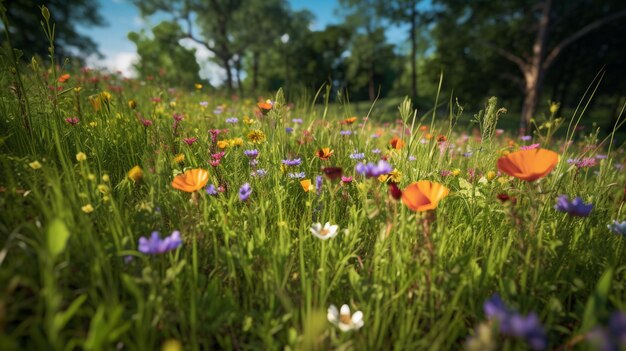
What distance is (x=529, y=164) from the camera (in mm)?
1100

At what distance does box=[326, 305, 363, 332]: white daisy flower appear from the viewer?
2.89ft

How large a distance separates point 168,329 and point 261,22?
91.3ft

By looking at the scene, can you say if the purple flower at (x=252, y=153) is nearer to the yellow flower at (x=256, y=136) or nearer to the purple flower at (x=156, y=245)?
the yellow flower at (x=256, y=136)

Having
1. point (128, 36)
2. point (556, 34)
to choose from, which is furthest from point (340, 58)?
point (556, 34)

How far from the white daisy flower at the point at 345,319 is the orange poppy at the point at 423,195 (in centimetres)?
38

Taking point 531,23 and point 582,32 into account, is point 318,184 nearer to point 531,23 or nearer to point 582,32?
point 582,32

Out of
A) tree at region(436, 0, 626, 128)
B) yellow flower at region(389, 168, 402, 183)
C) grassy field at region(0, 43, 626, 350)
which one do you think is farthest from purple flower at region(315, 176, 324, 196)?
tree at region(436, 0, 626, 128)

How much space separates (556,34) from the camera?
622 inches

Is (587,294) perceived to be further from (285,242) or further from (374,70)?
(374,70)

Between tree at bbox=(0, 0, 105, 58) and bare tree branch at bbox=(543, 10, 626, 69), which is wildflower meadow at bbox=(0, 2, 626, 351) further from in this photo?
tree at bbox=(0, 0, 105, 58)

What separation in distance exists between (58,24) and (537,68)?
24.1 m

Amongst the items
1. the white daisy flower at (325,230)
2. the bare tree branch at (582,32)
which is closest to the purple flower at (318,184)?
the white daisy flower at (325,230)

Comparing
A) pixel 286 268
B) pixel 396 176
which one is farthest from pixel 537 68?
pixel 286 268

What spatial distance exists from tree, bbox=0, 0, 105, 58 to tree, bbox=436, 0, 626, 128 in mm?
20004
